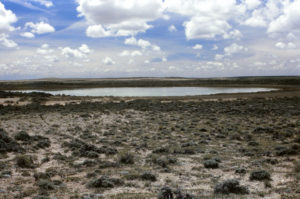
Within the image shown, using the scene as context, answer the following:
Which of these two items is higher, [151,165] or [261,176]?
[261,176]

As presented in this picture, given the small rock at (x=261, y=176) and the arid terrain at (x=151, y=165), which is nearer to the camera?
the arid terrain at (x=151, y=165)

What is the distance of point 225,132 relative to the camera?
16.7 metres

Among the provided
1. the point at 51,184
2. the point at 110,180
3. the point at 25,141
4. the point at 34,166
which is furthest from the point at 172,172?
the point at 25,141

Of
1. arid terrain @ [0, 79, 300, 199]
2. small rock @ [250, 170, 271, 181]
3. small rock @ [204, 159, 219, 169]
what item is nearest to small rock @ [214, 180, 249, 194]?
arid terrain @ [0, 79, 300, 199]

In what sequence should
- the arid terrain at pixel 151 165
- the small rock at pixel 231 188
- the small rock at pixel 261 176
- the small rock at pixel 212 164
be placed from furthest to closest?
the small rock at pixel 212 164 → the small rock at pixel 261 176 → the arid terrain at pixel 151 165 → the small rock at pixel 231 188

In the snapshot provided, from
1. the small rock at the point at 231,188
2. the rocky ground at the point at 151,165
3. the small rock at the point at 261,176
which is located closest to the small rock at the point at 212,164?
the rocky ground at the point at 151,165

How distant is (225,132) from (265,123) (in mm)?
5724

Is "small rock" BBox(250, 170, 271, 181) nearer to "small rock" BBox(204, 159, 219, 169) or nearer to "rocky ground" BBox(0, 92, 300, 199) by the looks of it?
"rocky ground" BBox(0, 92, 300, 199)

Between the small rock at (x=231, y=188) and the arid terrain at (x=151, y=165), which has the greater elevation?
the small rock at (x=231, y=188)

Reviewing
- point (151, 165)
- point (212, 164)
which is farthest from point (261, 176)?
point (151, 165)

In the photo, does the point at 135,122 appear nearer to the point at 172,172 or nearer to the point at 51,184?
the point at 172,172

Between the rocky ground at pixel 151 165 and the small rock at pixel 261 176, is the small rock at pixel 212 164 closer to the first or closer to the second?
the rocky ground at pixel 151 165

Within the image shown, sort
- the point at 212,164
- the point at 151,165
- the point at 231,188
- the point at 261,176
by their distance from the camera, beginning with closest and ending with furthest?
1. the point at 231,188
2. the point at 261,176
3. the point at 212,164
4. the point at 151,165

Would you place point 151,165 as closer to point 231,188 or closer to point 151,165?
point 151,165
